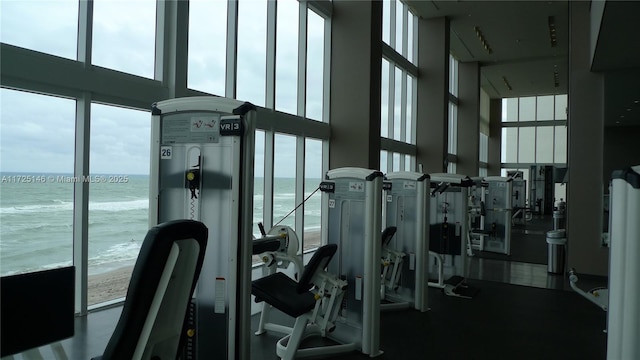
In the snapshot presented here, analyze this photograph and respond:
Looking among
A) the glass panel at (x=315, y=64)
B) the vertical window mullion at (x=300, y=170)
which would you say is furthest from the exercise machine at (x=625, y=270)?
the glass panel at (x=315, y=64)

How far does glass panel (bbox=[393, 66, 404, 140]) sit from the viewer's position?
385 inches

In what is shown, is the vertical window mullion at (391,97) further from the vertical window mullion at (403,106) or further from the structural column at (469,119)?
the structural column at (469,119)

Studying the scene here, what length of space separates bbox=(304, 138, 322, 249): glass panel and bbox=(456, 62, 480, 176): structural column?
8.28 metres

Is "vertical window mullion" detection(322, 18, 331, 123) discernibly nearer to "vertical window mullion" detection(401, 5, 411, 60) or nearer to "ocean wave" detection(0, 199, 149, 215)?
"vertical window mullion" detection(401, 5, 411, 60)

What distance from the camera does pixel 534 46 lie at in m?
12.6

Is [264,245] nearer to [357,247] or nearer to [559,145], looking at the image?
[357,247]

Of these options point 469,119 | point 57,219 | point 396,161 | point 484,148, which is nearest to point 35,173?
point 57,219

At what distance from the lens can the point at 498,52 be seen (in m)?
13.3

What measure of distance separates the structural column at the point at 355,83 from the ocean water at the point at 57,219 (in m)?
3.51

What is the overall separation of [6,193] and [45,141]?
0.53m

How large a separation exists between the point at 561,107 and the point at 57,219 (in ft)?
64.6

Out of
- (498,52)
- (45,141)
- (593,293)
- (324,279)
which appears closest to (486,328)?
(593,293)

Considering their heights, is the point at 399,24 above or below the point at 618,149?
above

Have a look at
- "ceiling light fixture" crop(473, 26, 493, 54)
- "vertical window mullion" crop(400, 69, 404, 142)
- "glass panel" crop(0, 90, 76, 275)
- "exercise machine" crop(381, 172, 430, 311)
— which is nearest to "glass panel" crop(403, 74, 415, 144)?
"vertical window mullion" crop(400, 69, 404, 142)
